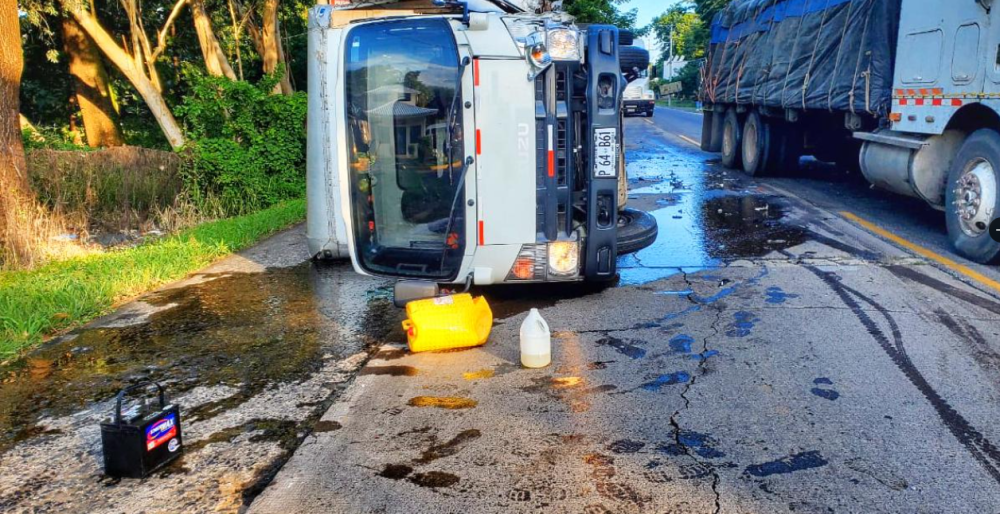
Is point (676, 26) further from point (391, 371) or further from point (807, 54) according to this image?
point (391, 371)

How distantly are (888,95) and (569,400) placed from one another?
7.24 metres

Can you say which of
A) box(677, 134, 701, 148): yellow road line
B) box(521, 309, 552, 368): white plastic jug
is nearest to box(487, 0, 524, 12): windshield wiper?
box(521, 309, 552, 368): white plastic jug

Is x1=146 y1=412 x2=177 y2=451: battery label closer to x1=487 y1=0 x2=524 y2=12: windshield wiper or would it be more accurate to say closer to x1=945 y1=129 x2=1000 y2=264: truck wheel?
x1=487 y1=0 x2=524 y2=12: windshield wiper

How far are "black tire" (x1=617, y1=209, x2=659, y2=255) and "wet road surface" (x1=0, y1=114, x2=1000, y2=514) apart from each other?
29 centimetres

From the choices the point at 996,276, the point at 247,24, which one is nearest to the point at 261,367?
the point at 996,276

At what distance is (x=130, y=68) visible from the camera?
54.7 feet

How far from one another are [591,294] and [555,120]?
169 centimetres

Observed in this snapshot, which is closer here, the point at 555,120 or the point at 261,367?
the point at 261,367

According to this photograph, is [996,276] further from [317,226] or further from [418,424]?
[317,226]

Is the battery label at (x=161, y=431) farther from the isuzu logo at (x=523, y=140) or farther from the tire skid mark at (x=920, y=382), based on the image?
the tire skid mark at (x=920, y=382)

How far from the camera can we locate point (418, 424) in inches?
175

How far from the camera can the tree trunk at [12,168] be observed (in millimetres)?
8977

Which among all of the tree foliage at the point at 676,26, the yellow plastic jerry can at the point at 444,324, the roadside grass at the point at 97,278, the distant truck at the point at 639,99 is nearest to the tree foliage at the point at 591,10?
the distant truck at the point at 639,99

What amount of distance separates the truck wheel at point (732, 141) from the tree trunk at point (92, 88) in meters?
15.7
